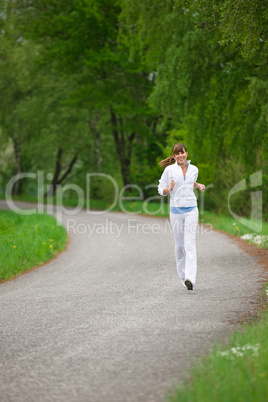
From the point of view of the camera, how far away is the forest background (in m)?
13.5

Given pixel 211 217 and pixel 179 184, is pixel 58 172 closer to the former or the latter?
pixel 211 217

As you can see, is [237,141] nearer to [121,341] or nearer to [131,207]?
[121,341]

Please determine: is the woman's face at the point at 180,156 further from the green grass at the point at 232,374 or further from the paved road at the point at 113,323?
the green grass at the point at 232,374

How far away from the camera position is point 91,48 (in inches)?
1188

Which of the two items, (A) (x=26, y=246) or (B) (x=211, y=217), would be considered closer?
(A) (x=26, y=246)

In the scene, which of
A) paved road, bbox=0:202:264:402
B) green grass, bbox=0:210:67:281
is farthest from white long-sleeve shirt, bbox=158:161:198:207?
green grass, bbox=0:210:67:281

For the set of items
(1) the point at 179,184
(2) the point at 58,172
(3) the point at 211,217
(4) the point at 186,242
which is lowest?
(3) the point at 211,217

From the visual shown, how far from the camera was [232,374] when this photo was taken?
12.5 feet

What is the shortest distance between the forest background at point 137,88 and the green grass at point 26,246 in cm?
517

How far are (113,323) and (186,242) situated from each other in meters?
2.16

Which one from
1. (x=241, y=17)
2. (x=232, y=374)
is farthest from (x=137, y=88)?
(x=232, y=374)

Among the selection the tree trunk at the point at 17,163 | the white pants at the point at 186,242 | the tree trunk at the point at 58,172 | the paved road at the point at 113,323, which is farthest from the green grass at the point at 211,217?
the tree trunk at the point at 17,163

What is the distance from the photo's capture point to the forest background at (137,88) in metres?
13.5

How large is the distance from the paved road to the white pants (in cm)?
33
